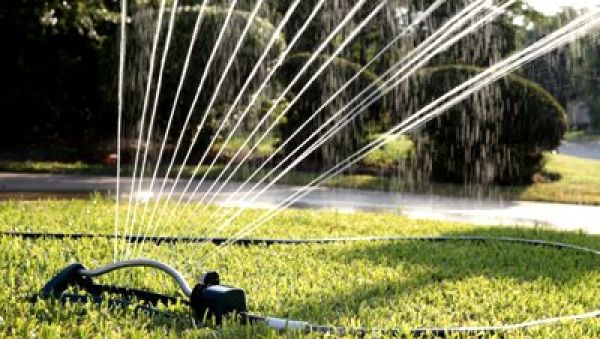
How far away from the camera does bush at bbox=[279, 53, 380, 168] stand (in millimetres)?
14547

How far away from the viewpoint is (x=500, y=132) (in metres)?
12.8

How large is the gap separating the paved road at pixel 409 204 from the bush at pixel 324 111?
2796mm

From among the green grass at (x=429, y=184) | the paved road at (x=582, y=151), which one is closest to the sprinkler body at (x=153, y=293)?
the green grass at (x=429, y=184)

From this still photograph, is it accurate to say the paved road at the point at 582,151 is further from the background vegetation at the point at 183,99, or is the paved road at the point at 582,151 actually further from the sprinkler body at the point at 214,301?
the sprinkler body at the point at 214,301

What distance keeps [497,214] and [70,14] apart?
7274mm

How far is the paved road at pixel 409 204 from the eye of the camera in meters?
9.00

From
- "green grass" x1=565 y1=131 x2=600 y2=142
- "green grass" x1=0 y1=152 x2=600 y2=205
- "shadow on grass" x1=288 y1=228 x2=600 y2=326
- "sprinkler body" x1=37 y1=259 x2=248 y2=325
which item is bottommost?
"shadow on grass" x1=288 y1=228 x2=600 y2=326

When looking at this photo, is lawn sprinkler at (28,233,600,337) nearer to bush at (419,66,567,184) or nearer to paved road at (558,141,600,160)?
bush at (419,66,567,184)

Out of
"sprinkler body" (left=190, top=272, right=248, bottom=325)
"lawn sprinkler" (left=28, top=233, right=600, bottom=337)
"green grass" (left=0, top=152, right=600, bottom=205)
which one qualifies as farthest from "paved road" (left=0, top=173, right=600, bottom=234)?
"sprinkler body" (left=190, top=272, right=248, bottom=325)

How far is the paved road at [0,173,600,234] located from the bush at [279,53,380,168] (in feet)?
9.17

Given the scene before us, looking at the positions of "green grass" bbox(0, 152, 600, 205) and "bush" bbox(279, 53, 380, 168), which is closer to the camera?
"green grass" bbox(0, 152, 600, 205)

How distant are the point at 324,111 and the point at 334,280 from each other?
10547mm

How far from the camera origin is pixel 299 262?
16.7 ft

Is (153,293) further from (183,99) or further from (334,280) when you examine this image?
(183,99)
